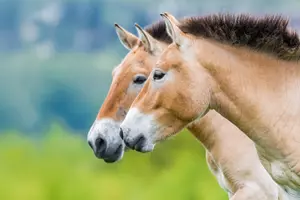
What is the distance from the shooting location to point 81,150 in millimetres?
10945

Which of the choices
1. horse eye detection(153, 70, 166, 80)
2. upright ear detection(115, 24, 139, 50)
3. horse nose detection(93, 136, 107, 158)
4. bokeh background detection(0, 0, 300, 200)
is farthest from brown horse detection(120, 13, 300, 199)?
bokeh background detection(0, 0, 300, 200)

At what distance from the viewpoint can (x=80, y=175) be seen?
10.9 metres

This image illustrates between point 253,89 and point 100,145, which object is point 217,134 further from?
point 253,89

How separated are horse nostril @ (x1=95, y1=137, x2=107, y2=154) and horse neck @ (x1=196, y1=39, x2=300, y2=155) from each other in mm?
1285

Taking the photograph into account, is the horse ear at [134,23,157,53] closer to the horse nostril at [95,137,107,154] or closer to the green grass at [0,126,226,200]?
the horse nostril at [95,137,107,154]

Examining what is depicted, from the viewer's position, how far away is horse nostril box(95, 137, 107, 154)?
7438 millimetres

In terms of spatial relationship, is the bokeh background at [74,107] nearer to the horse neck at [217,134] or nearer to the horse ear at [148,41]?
the horse neck at [217,134]

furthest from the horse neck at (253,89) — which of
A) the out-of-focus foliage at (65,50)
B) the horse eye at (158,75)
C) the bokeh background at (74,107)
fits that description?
the out-of-focus foliage at (65,50)

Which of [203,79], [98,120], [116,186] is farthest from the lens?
[116,186]

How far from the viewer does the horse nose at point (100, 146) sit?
7434 millimetres

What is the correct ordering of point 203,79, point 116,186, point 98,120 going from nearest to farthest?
1. point 203,79
2. point 98,120
3. point 116,186

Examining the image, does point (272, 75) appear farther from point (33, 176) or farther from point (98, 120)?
point (33, 176)

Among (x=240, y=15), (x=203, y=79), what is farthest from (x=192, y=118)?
(x=240, y=15)

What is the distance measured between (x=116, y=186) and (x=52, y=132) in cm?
95
